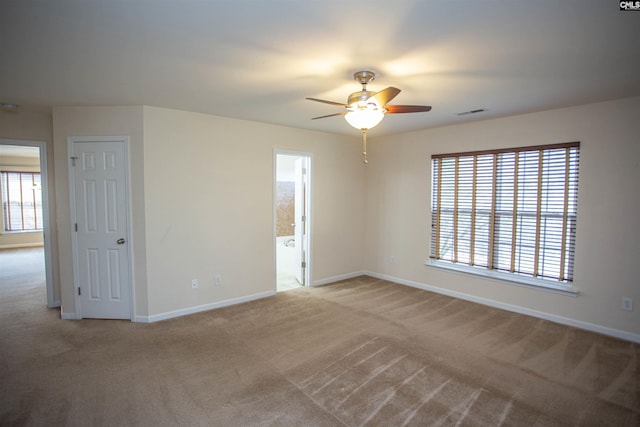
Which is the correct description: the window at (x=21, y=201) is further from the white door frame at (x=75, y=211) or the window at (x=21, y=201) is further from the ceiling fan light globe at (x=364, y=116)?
the ceiling fan light globe at (x=364, y=116)

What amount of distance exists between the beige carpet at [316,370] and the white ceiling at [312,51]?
2.46 meters

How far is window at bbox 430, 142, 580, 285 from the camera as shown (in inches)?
145

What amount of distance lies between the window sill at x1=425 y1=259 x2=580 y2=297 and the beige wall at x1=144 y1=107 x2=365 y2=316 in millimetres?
1976

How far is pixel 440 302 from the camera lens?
4414mm

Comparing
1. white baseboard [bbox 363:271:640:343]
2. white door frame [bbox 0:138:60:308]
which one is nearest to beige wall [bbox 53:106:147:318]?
white door frame [bbox 0:138:60:308]

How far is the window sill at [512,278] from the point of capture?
368 cm

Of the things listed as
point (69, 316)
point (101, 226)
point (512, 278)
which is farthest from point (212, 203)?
point (512, 278)

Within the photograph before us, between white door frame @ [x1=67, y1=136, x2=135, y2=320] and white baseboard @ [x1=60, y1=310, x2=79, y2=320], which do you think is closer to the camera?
white door frame @ [x1=67, y1=136, x2=135, y2=320]

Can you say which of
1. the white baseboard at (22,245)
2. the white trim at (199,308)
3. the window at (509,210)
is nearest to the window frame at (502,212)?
the window at (509,210)

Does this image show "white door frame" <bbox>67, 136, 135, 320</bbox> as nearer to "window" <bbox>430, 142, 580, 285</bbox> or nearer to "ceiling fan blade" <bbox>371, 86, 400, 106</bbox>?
"ceiling fan blade" <bbox>371, 86, 400, 106</bbox>

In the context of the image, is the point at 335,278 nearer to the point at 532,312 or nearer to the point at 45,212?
the point at 532,312

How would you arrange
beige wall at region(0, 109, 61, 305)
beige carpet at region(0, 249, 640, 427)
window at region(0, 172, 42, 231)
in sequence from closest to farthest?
beige carpet at region(0, 249, 640, 427), beige wall at region(0, 109, 61, 305), window at region(0, 172, 42, 231)

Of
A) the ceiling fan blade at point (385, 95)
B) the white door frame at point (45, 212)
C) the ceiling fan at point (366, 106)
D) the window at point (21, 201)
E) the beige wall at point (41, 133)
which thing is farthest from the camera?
the window at point (21, 201)

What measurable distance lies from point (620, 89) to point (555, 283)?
2.13m
